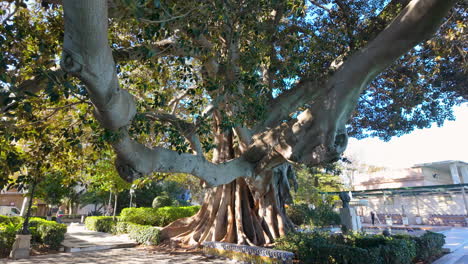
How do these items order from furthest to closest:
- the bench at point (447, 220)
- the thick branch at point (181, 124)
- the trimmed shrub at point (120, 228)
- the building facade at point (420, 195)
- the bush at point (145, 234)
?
1. the building facade at point (420, 195)
2. the bench at point (447, 220)
3. the trimmed shrub at point (120, 228)
4. the bush at point (145, 234)
5. the thick branch at point (181, 124)

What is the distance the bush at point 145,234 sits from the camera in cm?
1134

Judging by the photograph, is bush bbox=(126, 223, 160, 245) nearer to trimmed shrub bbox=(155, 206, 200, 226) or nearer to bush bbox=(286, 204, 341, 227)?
trimmed shrub bbox=(155, 206, 200, 226)

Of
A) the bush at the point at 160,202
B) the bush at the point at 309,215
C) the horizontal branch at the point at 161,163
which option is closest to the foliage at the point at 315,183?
the bush at the point at 309,215

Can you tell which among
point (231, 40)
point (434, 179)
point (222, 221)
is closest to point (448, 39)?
point (231, 40)

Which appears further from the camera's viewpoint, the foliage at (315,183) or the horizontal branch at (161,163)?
the foliage at (315,183)

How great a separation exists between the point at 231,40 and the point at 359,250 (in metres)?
5.56

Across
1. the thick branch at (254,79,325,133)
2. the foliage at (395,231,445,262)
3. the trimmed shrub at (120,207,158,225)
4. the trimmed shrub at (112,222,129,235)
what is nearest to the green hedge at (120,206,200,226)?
the trimmed shrub at (120,207,158,225)

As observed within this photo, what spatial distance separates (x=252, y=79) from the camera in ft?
17.8

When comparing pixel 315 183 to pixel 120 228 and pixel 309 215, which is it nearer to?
pixel 309 215

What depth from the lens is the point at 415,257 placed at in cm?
812

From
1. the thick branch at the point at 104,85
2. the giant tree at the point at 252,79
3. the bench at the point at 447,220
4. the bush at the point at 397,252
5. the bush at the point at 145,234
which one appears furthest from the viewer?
the bench at the point at 447,220

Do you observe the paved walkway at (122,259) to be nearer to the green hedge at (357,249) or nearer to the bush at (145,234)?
the bush at (145,234)

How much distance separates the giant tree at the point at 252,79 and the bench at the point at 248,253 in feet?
2.35

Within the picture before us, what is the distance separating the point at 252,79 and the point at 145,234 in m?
9.20
